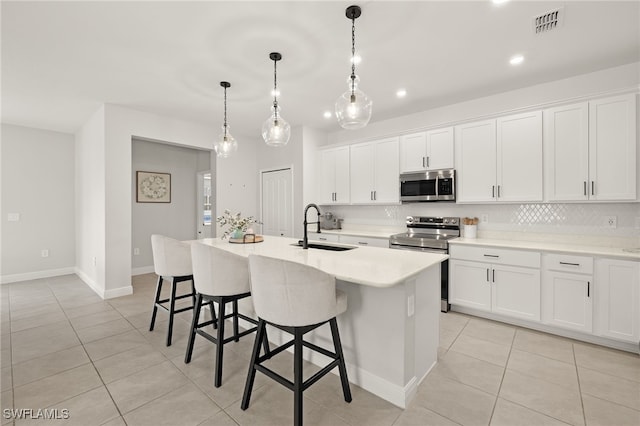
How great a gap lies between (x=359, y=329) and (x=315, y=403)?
0.55 metres

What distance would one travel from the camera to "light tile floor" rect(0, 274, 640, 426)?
70.6 inches

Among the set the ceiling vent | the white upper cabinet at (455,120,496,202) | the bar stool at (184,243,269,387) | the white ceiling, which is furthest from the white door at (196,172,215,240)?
the ceiling vent

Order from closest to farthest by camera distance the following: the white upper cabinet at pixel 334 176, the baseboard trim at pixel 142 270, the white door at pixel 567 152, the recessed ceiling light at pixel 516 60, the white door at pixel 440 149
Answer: the recessed ceiling light at pixel 516 60 → the white door at pixel 567 152 → the white door at pixel 440 149 → the white upper cabinet at pixel 334 176 → the baseboard trim at pixel 142 270

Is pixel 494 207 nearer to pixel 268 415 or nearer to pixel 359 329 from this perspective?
pixel 359 329

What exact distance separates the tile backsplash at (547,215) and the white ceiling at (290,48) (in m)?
1.45

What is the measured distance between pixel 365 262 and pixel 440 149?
2581 mm

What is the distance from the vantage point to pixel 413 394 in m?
1.95

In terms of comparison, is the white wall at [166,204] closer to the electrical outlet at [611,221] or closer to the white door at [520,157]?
the white door at [520,157]

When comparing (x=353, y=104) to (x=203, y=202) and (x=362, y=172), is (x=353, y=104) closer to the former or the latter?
(x=362, y=172)

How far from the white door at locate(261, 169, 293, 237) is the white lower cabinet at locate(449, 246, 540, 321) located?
2.89 metres

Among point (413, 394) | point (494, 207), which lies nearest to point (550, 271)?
point (494, 207)

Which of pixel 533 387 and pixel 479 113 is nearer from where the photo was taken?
pixel 533 387

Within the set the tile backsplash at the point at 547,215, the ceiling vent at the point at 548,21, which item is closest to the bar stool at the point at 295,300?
the ceiling vent at the point at 548,21

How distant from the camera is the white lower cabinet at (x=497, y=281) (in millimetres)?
2996
